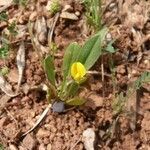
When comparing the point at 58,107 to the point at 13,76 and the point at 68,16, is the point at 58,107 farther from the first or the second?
the point at 68,16

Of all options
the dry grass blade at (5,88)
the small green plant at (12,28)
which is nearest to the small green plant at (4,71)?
the dry grass blade at (5,88)

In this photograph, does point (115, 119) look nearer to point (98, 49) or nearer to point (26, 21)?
point (98, 49)

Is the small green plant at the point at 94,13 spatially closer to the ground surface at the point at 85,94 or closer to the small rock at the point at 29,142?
the ground surface at the point at 85,94

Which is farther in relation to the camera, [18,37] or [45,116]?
[18,37]

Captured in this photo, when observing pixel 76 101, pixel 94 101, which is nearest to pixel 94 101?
pixel 94 101

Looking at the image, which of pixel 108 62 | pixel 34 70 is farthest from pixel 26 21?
pixel 108 62

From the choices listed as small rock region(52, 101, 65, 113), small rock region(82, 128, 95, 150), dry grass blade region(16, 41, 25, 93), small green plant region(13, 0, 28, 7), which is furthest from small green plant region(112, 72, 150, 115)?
small green plant region(13, 0, 28, 7)

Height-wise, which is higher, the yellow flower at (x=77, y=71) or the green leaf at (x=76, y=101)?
the yellow flower at (x=77, y=71)

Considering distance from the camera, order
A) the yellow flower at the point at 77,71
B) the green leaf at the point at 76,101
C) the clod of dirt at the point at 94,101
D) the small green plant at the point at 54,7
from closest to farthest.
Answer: the yellow flower at the point at 77,71 → the green leaf at the point at 76,101 → the clod of dirt at the point at 94,101 → the small green plant at the point at 54,7
